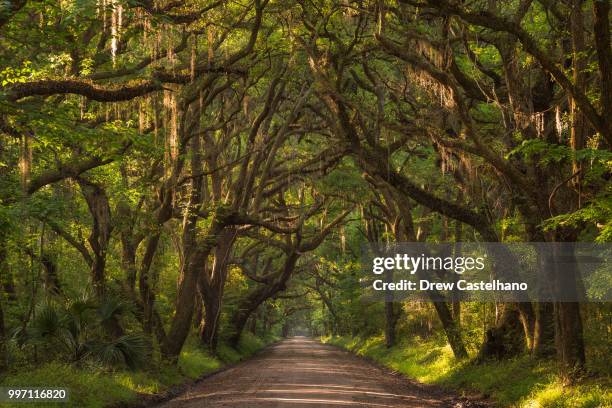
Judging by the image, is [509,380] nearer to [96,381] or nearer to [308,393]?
[308,393]

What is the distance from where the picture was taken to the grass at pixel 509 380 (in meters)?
12.1

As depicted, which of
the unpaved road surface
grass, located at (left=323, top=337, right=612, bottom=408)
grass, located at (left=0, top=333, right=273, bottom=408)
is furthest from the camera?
the unpaved road surface

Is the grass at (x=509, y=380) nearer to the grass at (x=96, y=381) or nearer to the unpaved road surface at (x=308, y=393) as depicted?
the unpaved road surface at (x=308, y=393)

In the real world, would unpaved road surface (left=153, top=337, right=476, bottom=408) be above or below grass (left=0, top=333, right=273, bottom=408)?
below

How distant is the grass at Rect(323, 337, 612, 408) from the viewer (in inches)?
478

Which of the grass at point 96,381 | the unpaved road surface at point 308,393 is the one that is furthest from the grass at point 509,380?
the grass at point 96,381

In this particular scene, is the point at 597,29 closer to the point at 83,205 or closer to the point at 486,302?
the point at 486,302

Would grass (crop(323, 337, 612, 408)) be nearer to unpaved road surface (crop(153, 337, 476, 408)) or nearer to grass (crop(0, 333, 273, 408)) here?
unpaved road surface (crop(153, 337, 476, 408))

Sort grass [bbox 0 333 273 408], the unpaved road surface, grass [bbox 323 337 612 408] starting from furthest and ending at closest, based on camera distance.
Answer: the unpaved road surface, grass [bbox 0 333 273 408], grass [bbox 323 337 612 408]

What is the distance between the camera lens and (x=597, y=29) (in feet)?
32.6

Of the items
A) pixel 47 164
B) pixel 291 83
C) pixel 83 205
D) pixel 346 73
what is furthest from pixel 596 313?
pixel 83 205

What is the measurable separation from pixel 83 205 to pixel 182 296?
6458 millimetres

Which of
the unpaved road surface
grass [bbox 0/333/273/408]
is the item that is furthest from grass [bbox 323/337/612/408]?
grass [bbox 0/333/273/408]

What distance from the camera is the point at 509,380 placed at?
53.4 ft
